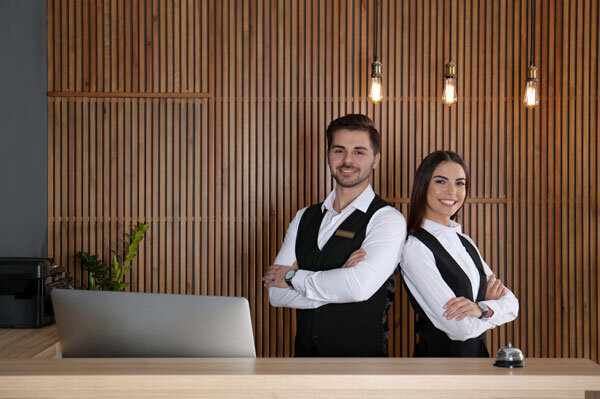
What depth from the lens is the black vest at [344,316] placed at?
3.21 meters

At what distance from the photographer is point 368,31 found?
4434 millimetres

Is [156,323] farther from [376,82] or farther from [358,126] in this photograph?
[376,82]

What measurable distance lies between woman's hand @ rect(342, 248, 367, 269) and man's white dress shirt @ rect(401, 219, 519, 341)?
233 mm

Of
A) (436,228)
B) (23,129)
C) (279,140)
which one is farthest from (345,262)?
(23,129)

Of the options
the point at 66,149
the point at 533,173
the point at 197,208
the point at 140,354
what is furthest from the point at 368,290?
the point at 66,149

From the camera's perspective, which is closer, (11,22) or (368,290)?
(368,290)

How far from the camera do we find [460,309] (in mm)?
2879

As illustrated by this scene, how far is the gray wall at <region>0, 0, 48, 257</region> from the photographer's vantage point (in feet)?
12.0

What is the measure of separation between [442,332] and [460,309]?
Result: 0.69ft

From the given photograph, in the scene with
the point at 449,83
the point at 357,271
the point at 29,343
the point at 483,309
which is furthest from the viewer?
the point at 449,83

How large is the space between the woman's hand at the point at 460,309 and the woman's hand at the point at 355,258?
0.51 metres

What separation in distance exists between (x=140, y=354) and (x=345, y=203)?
6.33 ft

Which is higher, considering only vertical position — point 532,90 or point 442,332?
point 532,90

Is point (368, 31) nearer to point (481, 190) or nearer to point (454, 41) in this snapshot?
point (454, 41)
